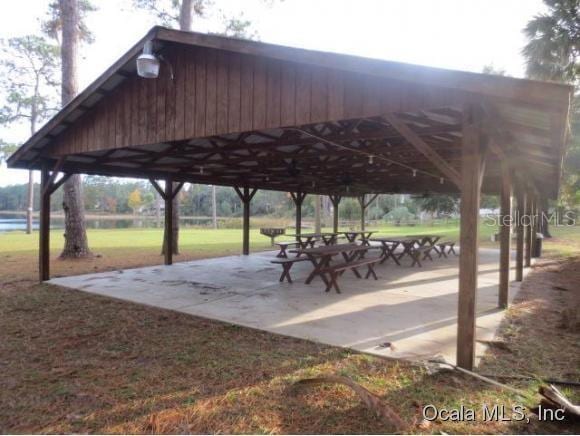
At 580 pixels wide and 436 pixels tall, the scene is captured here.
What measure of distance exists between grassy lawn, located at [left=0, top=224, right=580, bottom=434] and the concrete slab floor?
1.01ft

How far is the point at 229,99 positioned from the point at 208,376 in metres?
3.24

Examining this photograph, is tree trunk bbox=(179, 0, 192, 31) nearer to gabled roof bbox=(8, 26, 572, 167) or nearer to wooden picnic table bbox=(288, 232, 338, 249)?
gabled roof bbox=(8, 26, 572, 167)

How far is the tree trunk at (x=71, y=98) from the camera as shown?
920cm

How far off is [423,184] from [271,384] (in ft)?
39.2

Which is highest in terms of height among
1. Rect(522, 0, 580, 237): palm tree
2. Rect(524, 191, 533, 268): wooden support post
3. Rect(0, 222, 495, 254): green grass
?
Rect(522, 0, 580, 237): palm tree

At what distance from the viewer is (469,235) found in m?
3.26

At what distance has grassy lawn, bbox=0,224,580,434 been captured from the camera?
7.90 feet

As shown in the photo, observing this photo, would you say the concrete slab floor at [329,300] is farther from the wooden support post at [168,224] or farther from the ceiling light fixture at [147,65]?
the ceiling light fixture at [147,65]

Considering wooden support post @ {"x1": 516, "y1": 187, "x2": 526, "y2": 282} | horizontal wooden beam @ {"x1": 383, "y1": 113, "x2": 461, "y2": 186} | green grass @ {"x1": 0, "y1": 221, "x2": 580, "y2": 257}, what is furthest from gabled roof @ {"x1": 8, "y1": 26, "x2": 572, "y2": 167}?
green grass @ {"x1": 0, "y1": 221, "x2": 580, "y2": 257}

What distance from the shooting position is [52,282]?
700 cm

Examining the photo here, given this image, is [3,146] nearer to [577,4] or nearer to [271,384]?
[271,384]

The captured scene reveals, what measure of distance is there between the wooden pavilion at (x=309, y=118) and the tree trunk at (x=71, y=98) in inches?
84.8

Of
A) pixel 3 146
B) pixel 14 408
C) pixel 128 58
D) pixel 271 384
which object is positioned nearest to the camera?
pixel 14 408

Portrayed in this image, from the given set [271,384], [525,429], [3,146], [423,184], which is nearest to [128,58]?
[271,384]
